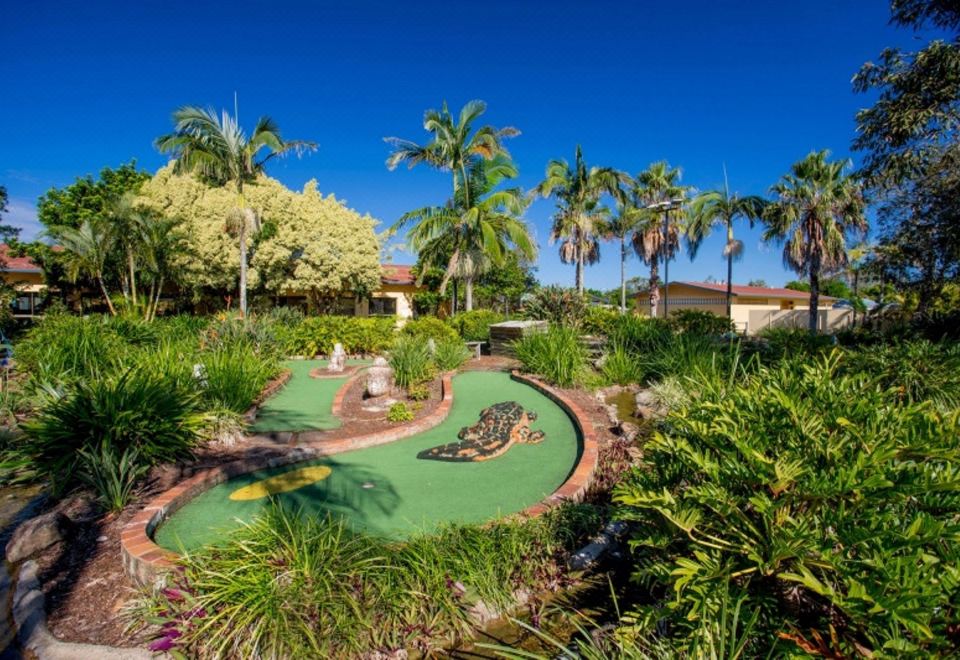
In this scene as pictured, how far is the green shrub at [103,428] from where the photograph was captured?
14.8ft

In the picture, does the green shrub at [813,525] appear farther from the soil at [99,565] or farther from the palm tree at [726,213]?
the palm tree at [726,213]

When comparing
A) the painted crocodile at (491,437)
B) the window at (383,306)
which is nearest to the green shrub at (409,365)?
the painted crocodile at (491,437)

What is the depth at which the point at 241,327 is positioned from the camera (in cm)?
1096

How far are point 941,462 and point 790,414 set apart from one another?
563mm

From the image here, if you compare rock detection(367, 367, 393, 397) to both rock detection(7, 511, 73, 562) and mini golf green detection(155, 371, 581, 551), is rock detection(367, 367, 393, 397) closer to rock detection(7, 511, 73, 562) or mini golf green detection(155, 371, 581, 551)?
mini golf green detection(155, 371, 581, 551)

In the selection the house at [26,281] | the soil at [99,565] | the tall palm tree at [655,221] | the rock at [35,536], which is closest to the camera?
the soil at [99,565]

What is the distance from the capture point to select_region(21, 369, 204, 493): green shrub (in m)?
4.52

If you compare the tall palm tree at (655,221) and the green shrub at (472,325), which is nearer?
the green shrub at (472,325)

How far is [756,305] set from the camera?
36.4m

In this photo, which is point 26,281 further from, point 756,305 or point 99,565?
point 756,305

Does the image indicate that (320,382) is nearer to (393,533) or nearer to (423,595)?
(393,533)

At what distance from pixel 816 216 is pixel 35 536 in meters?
28.1

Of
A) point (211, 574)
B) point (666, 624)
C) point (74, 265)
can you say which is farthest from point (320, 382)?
point (74, 265)

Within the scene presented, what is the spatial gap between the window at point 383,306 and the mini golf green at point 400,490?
1093 inches
